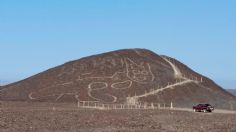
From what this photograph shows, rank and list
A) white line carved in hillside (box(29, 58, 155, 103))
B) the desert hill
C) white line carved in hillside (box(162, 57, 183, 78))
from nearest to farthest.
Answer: the desert hill, white line carved in hillside (box(29, 58, 155, 103)), white line carved in hillside (box(162, 57, 183, 78))

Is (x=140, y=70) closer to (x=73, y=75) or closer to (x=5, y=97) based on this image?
(x=73, y=75)

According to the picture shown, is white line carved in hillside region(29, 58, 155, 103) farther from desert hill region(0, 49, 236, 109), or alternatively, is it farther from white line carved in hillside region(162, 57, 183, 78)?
white line carved in hillside region(162, 57, 183, 78)

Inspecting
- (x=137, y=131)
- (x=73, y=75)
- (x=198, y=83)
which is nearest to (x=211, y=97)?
(x=198, y=83)

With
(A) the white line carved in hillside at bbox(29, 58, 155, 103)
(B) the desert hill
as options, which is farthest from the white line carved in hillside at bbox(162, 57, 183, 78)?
(A) the white line carved in hillside at bbox(29, 58, 155, 103)

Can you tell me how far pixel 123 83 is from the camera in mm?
144000

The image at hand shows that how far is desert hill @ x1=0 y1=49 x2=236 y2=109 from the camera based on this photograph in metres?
132

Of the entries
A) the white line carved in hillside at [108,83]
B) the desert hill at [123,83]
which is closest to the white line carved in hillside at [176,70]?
the desert hill at [123,83]

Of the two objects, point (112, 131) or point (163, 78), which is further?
point (163, 78)

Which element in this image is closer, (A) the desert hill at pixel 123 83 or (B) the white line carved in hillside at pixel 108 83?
(A) the desert hill at pixel 123 83

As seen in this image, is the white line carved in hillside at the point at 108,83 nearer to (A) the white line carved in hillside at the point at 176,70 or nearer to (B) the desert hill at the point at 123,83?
(B) the desert hill at the point at 123,83

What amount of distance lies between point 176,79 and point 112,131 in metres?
101

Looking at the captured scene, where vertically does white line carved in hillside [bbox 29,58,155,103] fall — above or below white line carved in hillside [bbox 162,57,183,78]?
below

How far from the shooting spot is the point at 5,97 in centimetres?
14275

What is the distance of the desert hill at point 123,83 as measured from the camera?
5217 inches
